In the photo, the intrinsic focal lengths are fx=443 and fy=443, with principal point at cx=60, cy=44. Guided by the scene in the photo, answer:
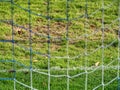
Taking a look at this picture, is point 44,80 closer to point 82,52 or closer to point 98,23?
point 82,52

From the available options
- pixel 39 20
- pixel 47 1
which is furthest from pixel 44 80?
pixel 47 1

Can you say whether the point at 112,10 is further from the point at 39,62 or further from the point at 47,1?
the point at 39,62

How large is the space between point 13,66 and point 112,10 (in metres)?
2.54

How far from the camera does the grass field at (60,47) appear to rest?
15.1ft

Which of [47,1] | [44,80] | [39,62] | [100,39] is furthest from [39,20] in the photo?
[44,80]

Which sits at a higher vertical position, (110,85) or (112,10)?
(112,10)

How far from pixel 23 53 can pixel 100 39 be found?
3.70 feet

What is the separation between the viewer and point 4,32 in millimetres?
6000

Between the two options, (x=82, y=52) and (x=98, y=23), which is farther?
(x=98, y=23)

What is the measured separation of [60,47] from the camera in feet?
18.5

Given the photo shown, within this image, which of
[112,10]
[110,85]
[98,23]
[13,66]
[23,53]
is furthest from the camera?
[112,10]

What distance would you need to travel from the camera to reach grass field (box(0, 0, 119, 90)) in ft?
15.1

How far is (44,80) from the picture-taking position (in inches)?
181

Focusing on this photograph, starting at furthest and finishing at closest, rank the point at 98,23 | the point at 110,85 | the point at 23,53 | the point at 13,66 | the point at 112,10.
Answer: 1. the point at 112,10
2. the point at 98,23
3. the point at 23,53
4. the point at 13,66
5. the point at 110,85
